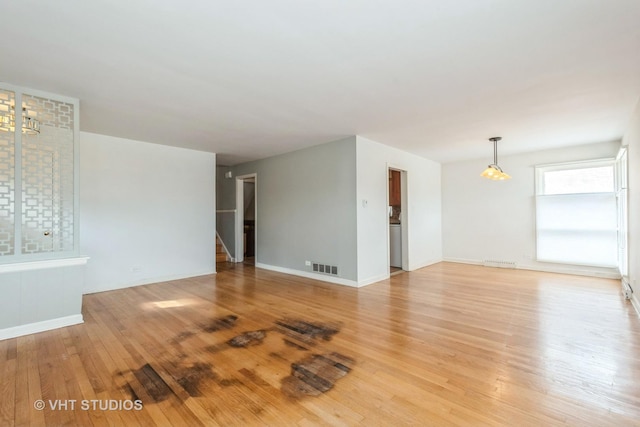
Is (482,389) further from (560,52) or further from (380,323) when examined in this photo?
(560,52)

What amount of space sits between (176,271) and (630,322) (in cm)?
661

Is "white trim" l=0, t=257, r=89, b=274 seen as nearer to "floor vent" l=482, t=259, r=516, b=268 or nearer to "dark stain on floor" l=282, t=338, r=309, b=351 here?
"dark stain on floor" l=282, t=338, r=309, b=351

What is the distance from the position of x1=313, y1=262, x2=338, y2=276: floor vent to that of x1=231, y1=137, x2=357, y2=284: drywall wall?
72mm

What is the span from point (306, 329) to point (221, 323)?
0.98 metres

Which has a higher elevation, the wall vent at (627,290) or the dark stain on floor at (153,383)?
the wall vent at (627,290)

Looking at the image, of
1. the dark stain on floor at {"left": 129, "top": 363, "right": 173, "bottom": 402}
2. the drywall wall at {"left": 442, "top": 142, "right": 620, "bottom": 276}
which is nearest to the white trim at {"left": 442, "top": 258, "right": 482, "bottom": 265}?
the drywall wall at {"left": 442, "top": 142, "right": 620, "bottom": 276}

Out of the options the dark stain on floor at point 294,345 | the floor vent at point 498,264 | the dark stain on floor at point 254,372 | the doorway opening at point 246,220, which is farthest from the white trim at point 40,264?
the floor vent at point 498,264

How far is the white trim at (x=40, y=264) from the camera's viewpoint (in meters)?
2.92

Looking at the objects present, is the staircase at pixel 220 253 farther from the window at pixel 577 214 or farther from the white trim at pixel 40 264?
the window at pixel 577 214

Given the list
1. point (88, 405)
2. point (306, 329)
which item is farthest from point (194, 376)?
point (306, 329)

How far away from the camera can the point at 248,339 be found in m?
2.84

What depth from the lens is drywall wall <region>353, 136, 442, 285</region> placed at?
497 centimetres

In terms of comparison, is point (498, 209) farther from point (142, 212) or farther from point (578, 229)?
point (142, 212)

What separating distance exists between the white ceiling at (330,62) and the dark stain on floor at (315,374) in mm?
2518
